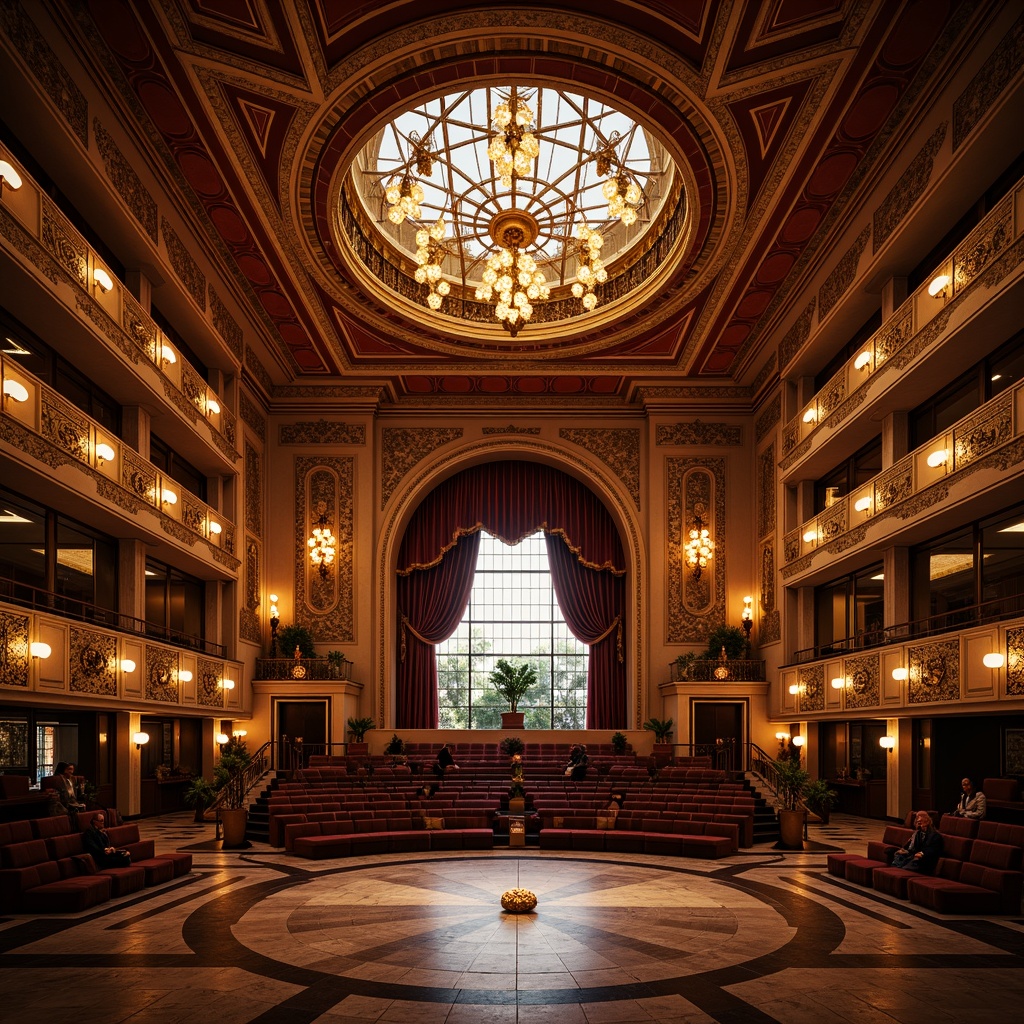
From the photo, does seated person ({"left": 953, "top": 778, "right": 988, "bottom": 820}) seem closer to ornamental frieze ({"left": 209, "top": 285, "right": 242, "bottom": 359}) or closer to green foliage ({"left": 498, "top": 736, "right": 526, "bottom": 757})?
green foliage ({"left": 498, "top": 736, "right": 526, "bottom": 757})

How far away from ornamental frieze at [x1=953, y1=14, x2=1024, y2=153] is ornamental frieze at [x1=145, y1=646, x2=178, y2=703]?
14664 millimetres

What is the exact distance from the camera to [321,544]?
25016 millimetres

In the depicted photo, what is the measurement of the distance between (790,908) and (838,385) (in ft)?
36.0

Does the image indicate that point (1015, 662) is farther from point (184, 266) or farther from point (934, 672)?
point (184, 266)

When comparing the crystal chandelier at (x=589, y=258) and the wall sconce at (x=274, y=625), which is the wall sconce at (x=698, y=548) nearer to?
the crystal chandelier at (x=589, y=258)

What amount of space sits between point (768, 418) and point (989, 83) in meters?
12.2

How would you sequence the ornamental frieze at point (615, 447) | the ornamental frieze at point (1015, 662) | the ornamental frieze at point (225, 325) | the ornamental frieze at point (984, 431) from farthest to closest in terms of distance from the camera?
the ornamental frieze at point (615, 447) < the ornamental frieze at point (225, 325) < the ornamental frieze at point (984, 431) < the ornamental frieze at point (1015, 662)

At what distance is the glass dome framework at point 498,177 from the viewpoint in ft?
59.7

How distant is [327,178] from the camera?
1678 cm

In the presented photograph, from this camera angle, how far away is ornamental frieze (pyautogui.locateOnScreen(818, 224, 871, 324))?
1742 cm

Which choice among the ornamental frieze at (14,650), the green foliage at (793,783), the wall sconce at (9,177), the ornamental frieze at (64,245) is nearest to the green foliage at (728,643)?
the green foliage at (793,783)

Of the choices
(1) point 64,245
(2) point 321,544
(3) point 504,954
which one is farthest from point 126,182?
(3) point 504,954

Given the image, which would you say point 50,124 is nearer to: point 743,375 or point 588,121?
point 588,121

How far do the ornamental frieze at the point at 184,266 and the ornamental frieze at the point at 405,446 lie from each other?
7.97 metres
